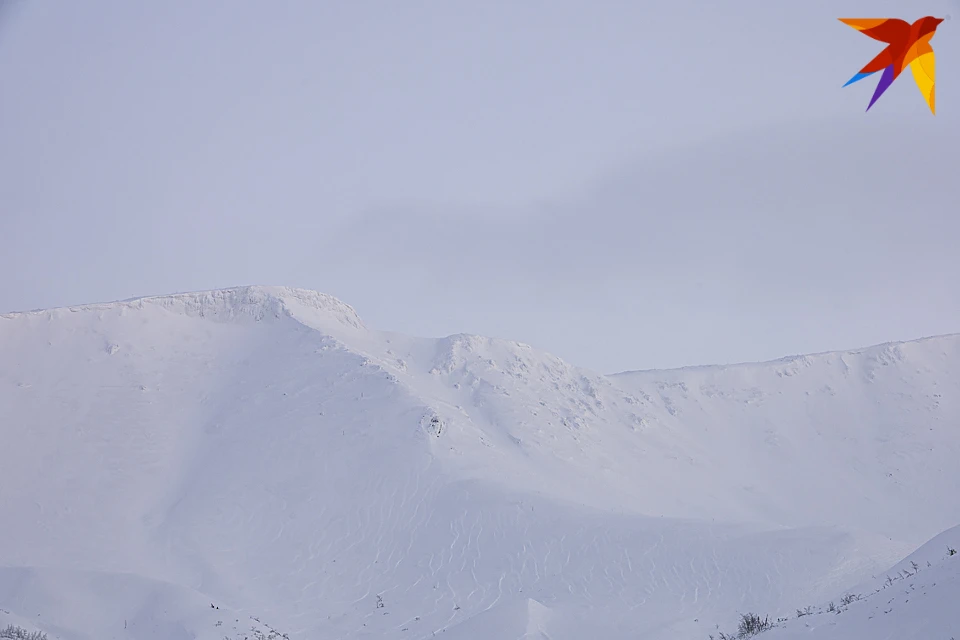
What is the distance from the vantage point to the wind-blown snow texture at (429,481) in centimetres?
2495

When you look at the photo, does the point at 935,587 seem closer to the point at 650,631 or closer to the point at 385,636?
the point at 650,631

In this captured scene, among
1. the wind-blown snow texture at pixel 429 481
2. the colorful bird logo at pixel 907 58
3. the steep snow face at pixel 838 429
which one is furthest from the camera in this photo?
the steep snow face at pixel 838 429

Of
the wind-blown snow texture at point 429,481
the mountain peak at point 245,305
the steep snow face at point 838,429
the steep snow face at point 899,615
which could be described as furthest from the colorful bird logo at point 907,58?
the mountain peak at point 245,305

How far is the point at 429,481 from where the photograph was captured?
34.0 metres

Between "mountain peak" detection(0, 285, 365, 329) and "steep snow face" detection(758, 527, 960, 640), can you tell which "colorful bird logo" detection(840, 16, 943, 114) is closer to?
"steep snow face" detection(758, 527, 960, 640)

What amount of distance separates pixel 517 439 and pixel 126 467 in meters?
17.6

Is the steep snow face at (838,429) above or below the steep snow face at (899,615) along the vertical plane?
above

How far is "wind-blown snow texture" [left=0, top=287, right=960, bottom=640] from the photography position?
25.0 meters

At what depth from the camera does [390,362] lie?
4512 cm

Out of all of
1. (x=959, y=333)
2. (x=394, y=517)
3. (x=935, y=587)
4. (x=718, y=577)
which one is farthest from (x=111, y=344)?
(x=959, y=333)

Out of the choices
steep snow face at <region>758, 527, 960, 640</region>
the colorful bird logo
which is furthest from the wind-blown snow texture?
the colorful bird logo

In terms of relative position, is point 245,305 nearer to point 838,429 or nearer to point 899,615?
point 838,429

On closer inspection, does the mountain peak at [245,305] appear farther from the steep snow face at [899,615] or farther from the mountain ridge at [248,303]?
the steep snow face at [899,615]

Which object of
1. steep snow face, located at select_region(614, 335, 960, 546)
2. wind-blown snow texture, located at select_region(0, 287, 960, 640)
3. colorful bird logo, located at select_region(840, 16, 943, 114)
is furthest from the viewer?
steep snow face, located at select_region(614, 335, 960, 546)
